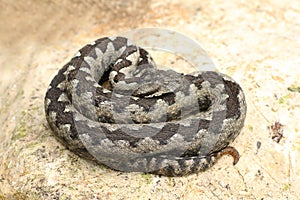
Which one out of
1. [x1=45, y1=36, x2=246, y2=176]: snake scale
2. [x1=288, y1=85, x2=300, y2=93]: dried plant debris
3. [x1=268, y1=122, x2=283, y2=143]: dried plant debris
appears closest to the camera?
[x1=45, y1=36, x2=246, y2=176]: snake scale

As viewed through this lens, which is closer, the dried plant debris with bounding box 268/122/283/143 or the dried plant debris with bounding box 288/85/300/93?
the dried plant debris with bounding box 268/122/283/143

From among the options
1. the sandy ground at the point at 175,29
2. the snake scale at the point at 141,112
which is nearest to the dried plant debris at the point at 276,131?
the sandy ground at the point at 175,29

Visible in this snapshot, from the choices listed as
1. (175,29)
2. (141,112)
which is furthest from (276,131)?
(175,29)

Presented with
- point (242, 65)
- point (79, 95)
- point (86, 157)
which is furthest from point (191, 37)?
point (86, 157)

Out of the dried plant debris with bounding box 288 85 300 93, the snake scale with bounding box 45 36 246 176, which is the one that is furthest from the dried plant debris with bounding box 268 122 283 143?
the dried plant debris with bounding box 288 85 300 93

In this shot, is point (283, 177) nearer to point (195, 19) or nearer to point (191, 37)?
point (191, 37)

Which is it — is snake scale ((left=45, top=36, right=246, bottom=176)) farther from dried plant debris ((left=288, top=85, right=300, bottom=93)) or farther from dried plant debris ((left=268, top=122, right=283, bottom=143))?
dried plant debris ((left=288, top=85, right=300, bottom=93))
